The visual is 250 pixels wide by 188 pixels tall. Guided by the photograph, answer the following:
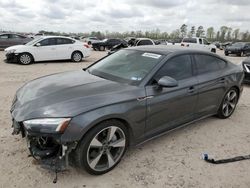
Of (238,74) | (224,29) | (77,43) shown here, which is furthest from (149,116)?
(224,29)

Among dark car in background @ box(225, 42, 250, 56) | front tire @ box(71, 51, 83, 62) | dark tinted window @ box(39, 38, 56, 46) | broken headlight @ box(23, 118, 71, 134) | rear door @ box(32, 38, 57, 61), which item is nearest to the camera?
broken headlight @ box(23, 118, 71, 134)

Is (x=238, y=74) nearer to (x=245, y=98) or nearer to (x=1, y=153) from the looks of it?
(x=245, y=98)

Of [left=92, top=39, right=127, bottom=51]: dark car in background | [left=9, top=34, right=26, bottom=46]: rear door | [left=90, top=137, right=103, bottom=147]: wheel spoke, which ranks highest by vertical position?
[left=9, top=34, right=26, bottom=46]: rear door

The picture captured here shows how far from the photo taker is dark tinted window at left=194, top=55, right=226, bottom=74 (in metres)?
4.34

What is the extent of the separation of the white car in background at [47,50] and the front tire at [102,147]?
10456 millimetres

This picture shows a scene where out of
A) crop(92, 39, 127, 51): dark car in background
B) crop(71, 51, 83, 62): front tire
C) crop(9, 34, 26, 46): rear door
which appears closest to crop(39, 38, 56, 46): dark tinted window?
crop(71, 51, 83, 62): front tire

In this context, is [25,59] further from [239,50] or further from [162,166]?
[239,50]

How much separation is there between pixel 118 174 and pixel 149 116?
860mm

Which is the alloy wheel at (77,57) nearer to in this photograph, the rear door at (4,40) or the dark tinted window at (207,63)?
the rear door at (4,40)

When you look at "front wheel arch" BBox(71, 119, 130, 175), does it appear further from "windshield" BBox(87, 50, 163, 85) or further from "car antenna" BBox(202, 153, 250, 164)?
"car antenna" BBox(202, 153, 250, 164)

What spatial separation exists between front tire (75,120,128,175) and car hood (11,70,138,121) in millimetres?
294

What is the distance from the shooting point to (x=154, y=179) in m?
3.07

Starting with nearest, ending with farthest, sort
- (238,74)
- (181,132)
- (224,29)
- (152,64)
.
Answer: (152,64), (181,132), (238,74), (224,29)

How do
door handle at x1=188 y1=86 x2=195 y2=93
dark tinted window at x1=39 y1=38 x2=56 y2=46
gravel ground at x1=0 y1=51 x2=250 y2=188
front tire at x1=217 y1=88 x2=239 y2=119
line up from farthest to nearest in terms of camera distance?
dark tinted window at x1=39 y1=38 x2=56 y2=46 < front tire at x1=217 y1=88 x2=239 y2=119 < door handle at x1=188 y1=86 x2=195 y2=93 < gravel ground at x1=0 y1=51 x2=250 y2=188
